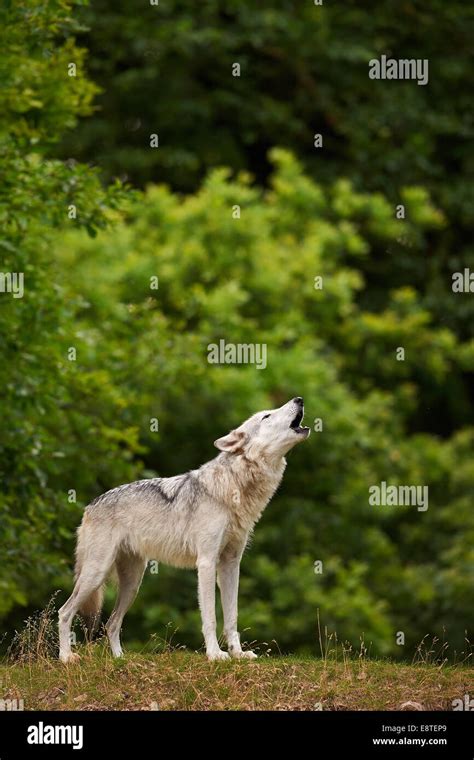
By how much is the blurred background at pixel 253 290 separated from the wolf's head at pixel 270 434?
165 inches

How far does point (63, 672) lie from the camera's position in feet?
36.9

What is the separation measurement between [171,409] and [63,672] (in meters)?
9.17

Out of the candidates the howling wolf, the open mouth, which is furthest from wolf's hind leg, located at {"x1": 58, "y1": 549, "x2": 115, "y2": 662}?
the open mouth

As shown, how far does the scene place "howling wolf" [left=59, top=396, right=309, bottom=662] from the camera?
11156 mm

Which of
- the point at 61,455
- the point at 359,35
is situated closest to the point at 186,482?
the point at 61,455

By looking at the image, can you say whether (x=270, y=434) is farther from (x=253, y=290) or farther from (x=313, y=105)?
(x=313, y=105)

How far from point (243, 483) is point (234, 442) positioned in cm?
31

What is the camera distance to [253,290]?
72.6 ft

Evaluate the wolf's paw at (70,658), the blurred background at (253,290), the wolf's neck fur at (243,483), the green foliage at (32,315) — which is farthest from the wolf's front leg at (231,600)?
the green foliage at (32,315)

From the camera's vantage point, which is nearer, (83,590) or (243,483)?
(243,483)

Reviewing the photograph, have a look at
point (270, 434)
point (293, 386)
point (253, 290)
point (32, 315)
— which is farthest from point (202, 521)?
point (253, 290)

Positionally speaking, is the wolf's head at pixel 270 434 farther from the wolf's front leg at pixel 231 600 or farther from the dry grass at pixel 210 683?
the dry grass at pixel 210 683

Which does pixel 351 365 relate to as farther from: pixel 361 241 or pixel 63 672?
pixel 63 672

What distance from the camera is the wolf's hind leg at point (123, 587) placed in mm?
11609
